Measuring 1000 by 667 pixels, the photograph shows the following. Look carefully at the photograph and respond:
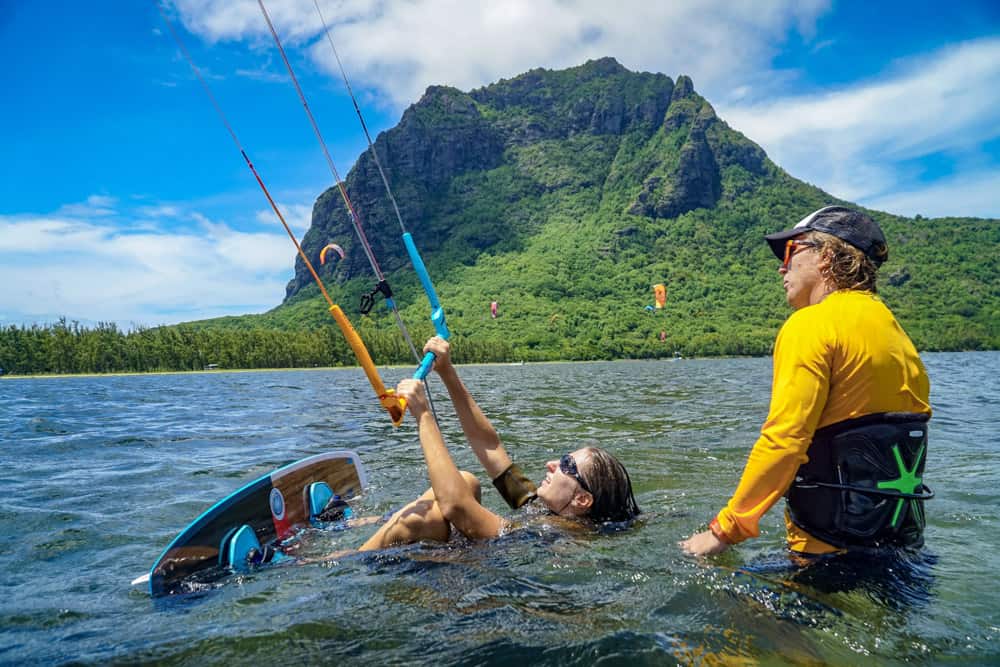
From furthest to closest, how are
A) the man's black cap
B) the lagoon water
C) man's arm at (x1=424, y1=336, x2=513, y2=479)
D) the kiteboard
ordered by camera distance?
man's arm at (x1=424, y1=336, x2=513, y2=479), the kiteboard, the man's black cap, the lagoon water

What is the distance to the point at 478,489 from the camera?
15.3 feet

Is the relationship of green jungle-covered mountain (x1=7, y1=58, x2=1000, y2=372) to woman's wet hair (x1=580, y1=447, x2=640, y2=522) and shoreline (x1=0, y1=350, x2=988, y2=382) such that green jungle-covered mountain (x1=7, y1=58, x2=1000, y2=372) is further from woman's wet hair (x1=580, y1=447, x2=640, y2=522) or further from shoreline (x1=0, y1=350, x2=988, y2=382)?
woman's wet hair (x1=580, y1=447, x2=640, y2=522)

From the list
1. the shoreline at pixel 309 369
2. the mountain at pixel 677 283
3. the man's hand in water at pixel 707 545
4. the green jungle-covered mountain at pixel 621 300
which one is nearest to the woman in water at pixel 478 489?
the man's hand in water at pixel 707 545

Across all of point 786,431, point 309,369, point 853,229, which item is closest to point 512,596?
point 786,431

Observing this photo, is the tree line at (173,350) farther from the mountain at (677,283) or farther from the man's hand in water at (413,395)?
the man's hand in water at (413,395)

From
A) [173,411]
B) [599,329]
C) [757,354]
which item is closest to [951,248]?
[757,354]

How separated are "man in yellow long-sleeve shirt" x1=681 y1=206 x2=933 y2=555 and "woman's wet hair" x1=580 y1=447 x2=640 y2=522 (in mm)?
1001

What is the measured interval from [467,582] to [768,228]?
183 meters

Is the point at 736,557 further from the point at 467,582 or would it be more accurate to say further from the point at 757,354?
the point at 757,354

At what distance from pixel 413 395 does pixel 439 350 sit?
1.85 ft

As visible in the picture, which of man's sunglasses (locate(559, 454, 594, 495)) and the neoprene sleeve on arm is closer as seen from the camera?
man's sunglasses (locate(559, 454, 594, 495))

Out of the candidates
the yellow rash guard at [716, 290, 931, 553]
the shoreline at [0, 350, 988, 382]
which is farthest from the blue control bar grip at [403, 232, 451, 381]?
the shoreline at [0, 350, 988, 382]

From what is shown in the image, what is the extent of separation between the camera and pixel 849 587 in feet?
11.7

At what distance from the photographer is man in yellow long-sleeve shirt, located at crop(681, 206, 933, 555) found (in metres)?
3.27
